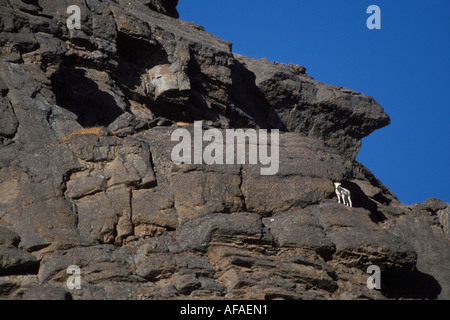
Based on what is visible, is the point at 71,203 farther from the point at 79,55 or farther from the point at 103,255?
the point at 79,55

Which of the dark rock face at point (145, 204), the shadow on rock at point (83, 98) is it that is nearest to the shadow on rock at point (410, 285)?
the dark rock face at point (145, 204)

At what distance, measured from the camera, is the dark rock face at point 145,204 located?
1092 inches

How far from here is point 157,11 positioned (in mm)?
47938

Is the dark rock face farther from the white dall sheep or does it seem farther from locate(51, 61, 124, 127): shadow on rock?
the white dall sheep

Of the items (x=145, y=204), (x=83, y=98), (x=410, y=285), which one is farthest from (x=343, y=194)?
(x=83, y=98)

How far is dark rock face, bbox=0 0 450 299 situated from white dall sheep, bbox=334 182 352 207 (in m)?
0.60

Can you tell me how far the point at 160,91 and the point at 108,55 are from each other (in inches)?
129

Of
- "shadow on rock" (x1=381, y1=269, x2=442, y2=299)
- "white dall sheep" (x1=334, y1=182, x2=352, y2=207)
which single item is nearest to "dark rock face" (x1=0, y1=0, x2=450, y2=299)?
"shadow on rock" (x1=381, y1=269, x2=442, y2=299)

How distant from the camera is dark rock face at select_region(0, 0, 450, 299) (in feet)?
91.0

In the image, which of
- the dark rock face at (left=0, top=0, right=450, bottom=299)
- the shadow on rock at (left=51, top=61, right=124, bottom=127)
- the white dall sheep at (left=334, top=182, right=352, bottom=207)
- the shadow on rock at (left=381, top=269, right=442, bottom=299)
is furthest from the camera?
the shadow on rock at (left=51, top=61, right=124, bottom=127)

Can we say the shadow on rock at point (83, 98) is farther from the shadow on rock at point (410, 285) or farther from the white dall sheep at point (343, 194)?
the shadow on rock at point (410, 285)

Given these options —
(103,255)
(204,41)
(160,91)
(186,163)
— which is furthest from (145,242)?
(204,41)

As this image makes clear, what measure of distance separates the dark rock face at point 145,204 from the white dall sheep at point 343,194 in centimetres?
60

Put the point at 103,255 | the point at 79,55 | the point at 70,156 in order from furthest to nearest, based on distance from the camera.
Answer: the point at 79,55 → the point at 70,156 → the point at 103,255
